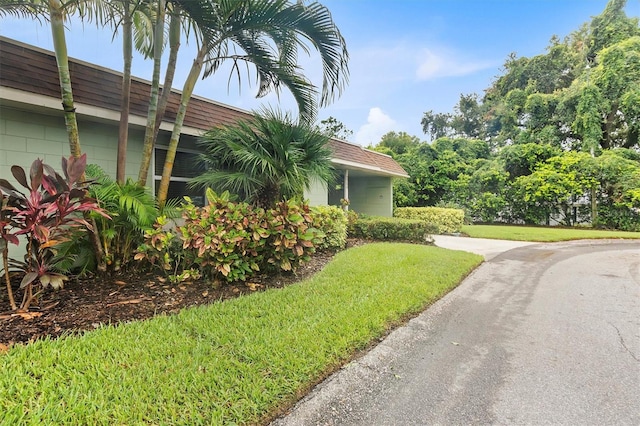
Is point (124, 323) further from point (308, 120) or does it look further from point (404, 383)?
point (308, 120)

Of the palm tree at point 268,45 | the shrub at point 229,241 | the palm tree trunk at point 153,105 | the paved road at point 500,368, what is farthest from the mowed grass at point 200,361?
the palm tree at point 268,45

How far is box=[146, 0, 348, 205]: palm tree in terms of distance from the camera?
429 centimetres

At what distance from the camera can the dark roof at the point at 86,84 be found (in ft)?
13.4

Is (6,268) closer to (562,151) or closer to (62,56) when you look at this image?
(62,56)

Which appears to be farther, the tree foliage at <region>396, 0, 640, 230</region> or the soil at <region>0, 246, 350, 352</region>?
the tree foliage at <region>396, 0, 640, 230</region>

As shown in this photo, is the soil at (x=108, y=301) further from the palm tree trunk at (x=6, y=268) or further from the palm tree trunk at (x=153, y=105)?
the palm tree trunk at (x=153, y=105)

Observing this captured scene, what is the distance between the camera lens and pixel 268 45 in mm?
4996

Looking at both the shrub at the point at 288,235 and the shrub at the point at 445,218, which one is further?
the shrub at the point at 445,218

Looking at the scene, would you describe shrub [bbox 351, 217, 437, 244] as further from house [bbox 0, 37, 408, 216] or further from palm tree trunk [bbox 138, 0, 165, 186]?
palm tree trunk [bbox 138, 0, 165, 186]

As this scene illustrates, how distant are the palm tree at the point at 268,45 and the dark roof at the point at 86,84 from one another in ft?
2.96

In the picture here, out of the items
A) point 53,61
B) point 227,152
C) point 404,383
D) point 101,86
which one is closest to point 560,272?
point 404,383

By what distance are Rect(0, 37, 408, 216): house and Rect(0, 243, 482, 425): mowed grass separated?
3.56 m

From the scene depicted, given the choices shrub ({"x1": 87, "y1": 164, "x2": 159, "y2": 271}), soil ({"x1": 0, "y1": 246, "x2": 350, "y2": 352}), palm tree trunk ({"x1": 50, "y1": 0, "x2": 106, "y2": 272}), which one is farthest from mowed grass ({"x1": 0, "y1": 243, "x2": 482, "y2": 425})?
palm tree trunk ({"x1": 50, "y1": 0, "x2": 106, "y2": 272})

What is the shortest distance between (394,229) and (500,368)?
6863 millimetres
